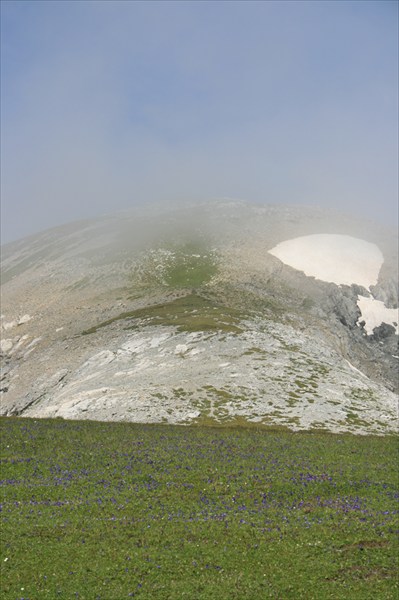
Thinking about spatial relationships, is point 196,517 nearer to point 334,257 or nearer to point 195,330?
point 195,330

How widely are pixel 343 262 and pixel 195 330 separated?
71.4m

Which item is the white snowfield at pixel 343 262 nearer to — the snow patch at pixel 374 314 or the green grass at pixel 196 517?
the snow patch at pixel 374 314

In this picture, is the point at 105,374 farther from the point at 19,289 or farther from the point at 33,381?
the point at 19,289

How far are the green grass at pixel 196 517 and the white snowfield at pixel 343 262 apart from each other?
7993 centimetres

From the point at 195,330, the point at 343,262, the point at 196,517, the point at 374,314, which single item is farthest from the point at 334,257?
the point at 196,517

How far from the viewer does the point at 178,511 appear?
30797 mm

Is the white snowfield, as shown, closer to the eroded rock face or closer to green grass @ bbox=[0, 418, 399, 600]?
the eroded rock face

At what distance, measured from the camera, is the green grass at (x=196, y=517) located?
23.9 m

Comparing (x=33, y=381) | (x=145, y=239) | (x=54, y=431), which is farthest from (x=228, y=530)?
(x=145, y=239)

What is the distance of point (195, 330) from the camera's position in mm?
82875

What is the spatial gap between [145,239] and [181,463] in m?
119

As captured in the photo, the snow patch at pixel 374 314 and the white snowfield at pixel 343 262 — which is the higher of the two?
the white snowfield at pixel 343 262

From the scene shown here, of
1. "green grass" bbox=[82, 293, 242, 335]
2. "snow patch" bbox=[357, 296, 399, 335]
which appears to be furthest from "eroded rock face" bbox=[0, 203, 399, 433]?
"snow patch" bbox=[357, 296, 399, 335]

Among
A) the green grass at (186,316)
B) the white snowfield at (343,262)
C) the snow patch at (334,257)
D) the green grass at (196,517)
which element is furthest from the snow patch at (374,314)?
the green grass at (196,517)
